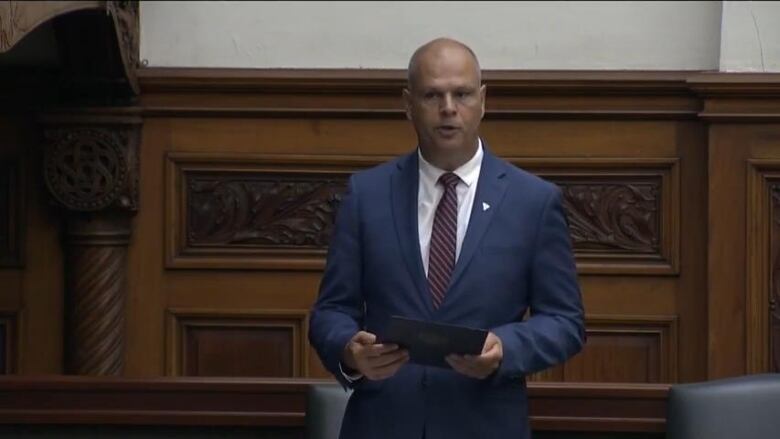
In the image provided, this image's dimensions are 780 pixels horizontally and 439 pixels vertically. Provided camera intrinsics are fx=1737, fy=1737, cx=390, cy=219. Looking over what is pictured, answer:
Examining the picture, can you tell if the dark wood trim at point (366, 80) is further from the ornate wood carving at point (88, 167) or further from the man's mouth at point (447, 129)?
the man's mouth at point (447, 129)

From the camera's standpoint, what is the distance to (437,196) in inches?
141

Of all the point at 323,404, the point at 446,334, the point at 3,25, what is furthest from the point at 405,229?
the point at 3,25

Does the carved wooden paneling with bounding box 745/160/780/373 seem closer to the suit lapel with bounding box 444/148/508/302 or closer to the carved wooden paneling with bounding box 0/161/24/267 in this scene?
the suit lapel with bounding box 444/148/508/302

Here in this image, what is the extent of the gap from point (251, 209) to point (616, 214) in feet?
4.19

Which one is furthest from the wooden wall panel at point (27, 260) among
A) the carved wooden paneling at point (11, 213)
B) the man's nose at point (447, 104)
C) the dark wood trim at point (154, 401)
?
the man's nose at point (447, 104)

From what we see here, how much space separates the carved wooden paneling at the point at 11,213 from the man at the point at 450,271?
2.77 m

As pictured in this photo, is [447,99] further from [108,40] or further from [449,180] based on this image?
[108,40]

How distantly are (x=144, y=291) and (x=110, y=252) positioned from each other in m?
0.20

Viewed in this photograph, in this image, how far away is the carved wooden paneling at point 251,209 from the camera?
6.08m

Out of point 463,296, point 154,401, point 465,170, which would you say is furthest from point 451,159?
point 154,401

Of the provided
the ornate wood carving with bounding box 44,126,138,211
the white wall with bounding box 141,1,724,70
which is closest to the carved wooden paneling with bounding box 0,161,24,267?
the ornate wood carving with bounding box 44,126,138,211

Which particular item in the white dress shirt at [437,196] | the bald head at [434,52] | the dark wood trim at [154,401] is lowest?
the dark wood trim at [154,401]

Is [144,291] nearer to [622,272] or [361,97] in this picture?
[361,97]

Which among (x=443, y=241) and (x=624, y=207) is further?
(x=624, y=207)
